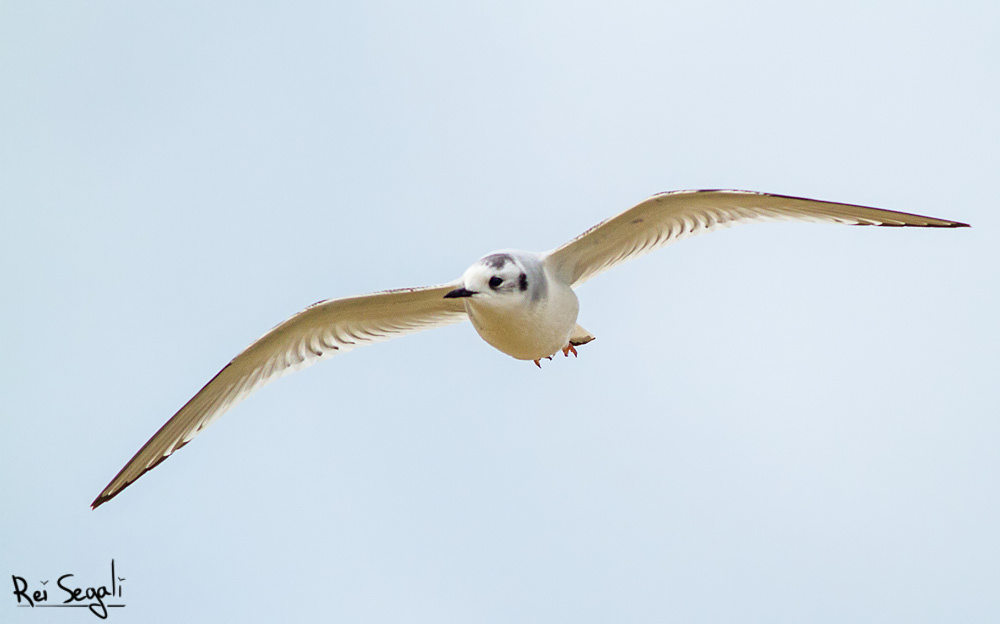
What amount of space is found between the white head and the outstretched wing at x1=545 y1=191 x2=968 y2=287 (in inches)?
24.7

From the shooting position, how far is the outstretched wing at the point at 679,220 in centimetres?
725

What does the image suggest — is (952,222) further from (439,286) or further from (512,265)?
(439,286)

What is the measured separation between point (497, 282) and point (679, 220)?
4.97 feet

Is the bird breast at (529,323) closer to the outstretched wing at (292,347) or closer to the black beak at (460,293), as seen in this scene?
the black beak at (460,293)

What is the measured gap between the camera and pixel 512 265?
673cm

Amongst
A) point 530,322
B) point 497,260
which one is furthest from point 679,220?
point 497,260

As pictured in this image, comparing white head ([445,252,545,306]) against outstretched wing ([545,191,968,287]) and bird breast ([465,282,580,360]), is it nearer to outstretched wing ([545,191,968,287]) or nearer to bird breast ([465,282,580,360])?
bird breast ([465,282,580,360])

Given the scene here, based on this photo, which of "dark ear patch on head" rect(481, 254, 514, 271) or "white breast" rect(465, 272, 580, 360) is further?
"white breast" rect(465, 272, 580, 360)

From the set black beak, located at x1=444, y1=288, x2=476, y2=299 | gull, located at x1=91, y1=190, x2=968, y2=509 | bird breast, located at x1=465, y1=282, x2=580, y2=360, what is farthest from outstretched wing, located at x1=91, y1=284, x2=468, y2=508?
black beak, located at x1=444, y1=288, x2=476, y2=299

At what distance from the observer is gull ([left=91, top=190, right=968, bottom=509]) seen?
269 inches

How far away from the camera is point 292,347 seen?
26.5 feet

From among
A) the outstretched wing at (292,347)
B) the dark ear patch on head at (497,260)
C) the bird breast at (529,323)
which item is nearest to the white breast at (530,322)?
the bird breast at (529,323)

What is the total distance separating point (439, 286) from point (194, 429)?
1.92 meters

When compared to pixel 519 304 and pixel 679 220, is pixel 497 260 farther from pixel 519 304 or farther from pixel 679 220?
pixel 679 220
